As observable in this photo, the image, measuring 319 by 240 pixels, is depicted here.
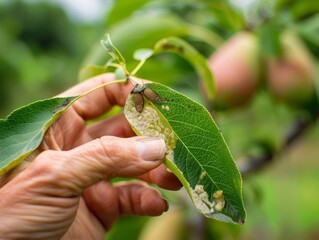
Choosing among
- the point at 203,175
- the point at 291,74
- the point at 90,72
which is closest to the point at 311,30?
the point at 291,74

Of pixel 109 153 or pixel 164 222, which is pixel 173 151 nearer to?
pixel 109 153

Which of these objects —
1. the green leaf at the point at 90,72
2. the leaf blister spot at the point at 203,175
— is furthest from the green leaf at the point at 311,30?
the leaf blister spot at the point at 203,175

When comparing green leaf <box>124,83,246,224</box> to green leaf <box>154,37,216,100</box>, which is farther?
green leaf <box>154,37,216,100</box>

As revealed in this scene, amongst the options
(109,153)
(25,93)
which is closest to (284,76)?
(109,153)

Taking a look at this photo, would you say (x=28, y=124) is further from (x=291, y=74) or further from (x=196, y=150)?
(x=291, y=74)

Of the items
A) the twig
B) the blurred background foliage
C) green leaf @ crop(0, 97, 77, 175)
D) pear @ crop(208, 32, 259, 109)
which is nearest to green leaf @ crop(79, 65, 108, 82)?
the blurred background foliage

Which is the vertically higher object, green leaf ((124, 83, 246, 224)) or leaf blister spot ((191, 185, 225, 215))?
green leaf ((124, 83, 246, 224))

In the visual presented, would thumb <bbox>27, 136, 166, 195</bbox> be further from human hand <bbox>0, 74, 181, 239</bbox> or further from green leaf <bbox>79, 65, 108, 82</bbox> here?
green leaf <bbox>79, 65, 108, 82</bbox>
